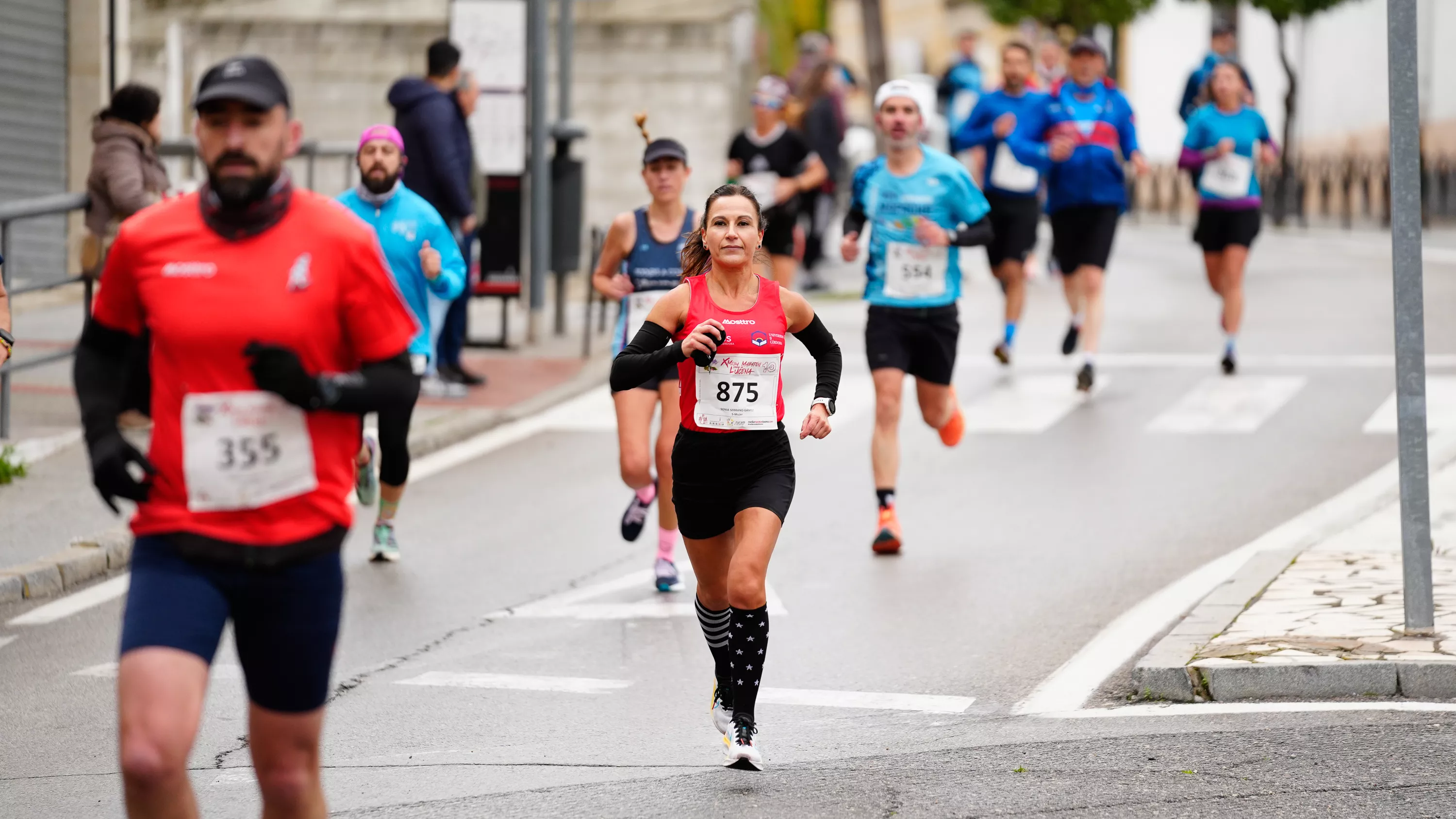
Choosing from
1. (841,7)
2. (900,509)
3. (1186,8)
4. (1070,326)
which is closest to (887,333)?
(900,509)

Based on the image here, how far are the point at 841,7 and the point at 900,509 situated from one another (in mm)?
76522

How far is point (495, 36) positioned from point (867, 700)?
35.2ft

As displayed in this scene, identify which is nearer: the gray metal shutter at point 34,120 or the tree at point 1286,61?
the gray metal shutter at point 34,120

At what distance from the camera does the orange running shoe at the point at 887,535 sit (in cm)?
981

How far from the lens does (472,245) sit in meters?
15.4

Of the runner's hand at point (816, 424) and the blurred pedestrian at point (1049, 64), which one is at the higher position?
the blurred pedestrian at point (1049, 64)

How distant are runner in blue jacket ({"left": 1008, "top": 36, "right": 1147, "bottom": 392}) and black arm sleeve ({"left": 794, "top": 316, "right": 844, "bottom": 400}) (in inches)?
307

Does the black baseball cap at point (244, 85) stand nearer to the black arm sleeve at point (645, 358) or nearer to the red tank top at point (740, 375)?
the black arm sleeve at point (645, 358)

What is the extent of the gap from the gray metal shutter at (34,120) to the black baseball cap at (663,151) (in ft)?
29.1

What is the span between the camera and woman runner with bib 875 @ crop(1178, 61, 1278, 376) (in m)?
14.7

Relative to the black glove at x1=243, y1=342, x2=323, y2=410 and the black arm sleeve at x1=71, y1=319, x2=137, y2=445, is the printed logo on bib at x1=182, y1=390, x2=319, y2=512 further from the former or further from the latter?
the black arm sleeve at x1=71, y1=319, x2=137, y2=445

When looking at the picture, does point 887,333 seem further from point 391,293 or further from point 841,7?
point 841,7

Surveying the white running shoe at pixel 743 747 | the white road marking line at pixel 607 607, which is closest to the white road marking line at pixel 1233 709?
the white running shoe at pixel 743 747

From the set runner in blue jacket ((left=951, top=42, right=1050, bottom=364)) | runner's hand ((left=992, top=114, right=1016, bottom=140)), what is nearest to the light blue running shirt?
runner in blue jacket ((left=951, top=42, right=1050, bottom=364))
